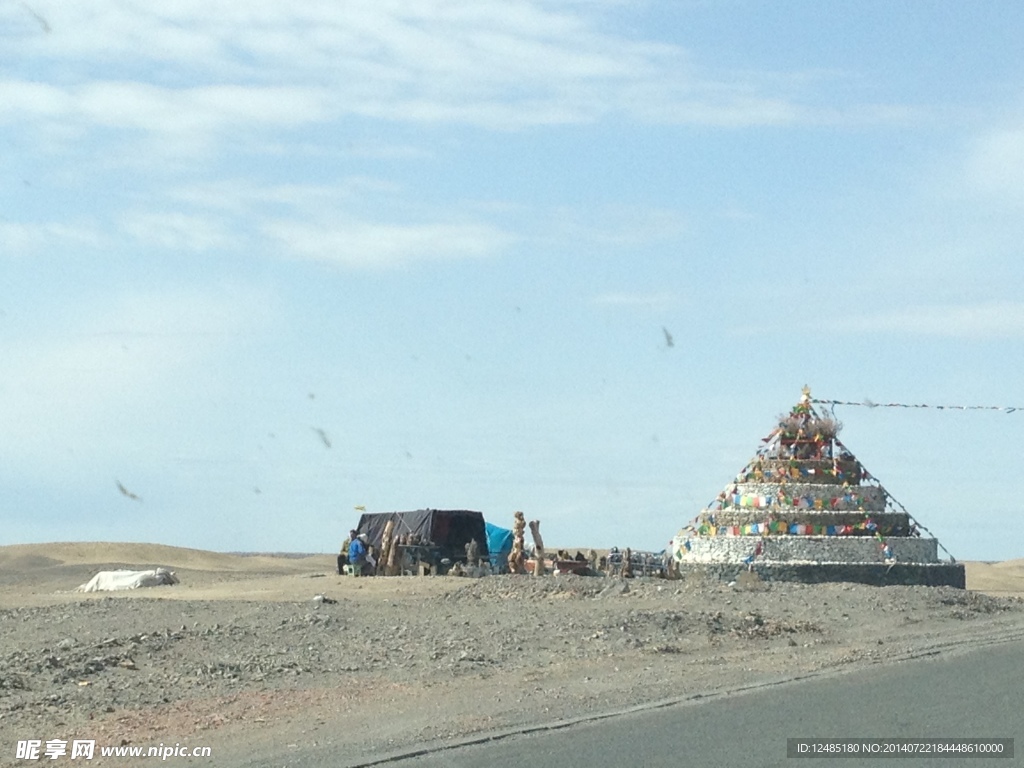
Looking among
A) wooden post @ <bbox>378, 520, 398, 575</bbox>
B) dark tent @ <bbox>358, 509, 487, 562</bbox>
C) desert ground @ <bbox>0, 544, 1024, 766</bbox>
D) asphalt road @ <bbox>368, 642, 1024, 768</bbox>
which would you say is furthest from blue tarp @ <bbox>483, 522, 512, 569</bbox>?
asphalt road @ <bbox>368, 642, 1024, 768</bbox>

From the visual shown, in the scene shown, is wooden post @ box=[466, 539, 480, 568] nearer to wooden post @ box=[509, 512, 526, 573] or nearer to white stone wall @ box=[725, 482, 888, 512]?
wooden post @ box=[509, 512, 526, 573]

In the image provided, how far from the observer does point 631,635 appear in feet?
62.7

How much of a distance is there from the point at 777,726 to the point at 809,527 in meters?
21.3

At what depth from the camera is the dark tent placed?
36.1 meters

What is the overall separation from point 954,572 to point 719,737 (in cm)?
2411

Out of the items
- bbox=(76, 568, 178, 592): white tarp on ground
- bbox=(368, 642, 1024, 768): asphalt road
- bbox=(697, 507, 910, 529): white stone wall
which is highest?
bbox=(697, 507, 910, 529): white stone wall

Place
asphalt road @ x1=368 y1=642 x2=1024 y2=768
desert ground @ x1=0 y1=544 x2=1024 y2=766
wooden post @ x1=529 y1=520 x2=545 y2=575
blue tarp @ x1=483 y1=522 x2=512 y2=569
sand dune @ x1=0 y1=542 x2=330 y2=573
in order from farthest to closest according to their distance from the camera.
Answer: sand dune @ x1=0 y1=542 x2=330 y2=573 < blue tarp @ x1=483 y1=522 x2=512 y2=569 < wooden post @ x1=529 y1=520 x2=545 y2=575 < desert ground @ x1=0 y1=544 x2=1024 y2=766 < asphalt road @ x1=368 y1=642 x2=1024 y2=768

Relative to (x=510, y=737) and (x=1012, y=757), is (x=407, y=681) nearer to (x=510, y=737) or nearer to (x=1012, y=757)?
(x=510, y=737)

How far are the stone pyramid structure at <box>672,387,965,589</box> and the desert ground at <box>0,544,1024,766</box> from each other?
339 cm

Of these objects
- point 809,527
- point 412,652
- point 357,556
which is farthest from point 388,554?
point 412,652

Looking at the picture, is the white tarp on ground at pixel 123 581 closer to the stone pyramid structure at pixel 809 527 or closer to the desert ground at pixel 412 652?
the desert ground at pixel 412 652

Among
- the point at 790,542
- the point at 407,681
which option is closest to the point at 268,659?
the point at 407,681

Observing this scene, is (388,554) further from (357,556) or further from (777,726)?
(777,726)

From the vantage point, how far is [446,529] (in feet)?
120
